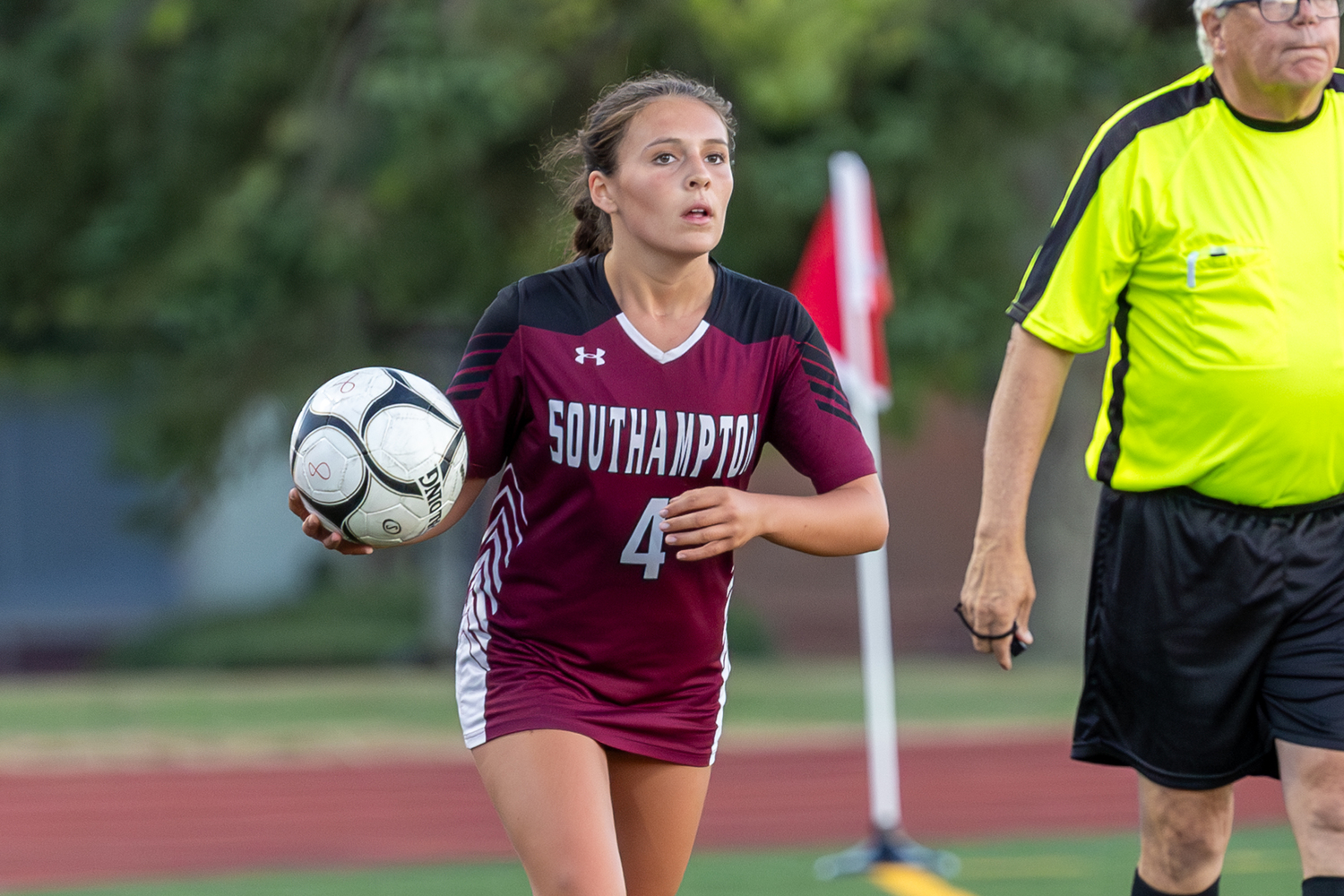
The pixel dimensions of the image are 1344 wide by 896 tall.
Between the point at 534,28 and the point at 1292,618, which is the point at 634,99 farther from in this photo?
the point at 534,28

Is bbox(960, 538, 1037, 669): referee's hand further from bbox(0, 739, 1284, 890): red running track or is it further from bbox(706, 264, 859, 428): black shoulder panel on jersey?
bbox(0, 739, 1284, 890): red running track

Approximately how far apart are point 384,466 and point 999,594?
1.34 meters

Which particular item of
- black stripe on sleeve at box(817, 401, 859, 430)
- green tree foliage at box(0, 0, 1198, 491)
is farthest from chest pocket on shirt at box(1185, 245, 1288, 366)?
green tree foliage at box(0, 0, 1198, 491)

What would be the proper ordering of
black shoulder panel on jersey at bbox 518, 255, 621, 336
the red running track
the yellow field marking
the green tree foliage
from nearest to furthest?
black shoulder panel on jersey at bbox 518, 255, 621, 336, the yellow field marking, the red running track, the green tree foliage

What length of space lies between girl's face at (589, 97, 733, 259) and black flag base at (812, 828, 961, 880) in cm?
477

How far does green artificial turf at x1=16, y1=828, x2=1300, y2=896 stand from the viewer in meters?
7.66

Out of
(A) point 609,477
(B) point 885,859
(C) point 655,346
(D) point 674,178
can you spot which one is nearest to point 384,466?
(A) point 609,477

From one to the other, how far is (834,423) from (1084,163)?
812 mm

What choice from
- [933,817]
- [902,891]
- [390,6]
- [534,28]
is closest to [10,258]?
[390,6]

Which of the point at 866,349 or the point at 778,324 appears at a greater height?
the point at 778,324

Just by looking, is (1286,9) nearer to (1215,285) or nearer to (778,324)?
(1215,285)

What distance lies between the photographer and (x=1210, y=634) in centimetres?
392

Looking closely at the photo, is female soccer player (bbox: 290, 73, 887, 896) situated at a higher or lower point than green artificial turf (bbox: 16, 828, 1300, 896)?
higher

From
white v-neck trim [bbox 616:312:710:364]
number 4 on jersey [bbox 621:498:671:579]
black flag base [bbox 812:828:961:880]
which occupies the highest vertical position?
white v-neck trim [bbox 616:312:710:364]
